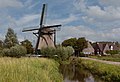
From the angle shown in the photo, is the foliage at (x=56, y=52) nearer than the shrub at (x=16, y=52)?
Yes

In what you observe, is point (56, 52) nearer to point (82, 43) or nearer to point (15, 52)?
point (15, 52)

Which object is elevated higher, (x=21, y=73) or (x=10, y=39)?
(x=10, y=39)

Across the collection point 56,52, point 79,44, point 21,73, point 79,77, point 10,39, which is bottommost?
point 79,77

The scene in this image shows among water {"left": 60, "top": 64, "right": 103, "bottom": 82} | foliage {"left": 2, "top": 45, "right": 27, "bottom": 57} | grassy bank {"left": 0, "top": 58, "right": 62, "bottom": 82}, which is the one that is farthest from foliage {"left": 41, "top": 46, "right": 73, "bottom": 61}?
grassy bank {"left": 0, "top": 58, "right": 62, "bottom": 82}

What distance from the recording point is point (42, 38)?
4953 cm

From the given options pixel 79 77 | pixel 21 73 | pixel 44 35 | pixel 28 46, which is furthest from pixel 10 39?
pixel 21 73

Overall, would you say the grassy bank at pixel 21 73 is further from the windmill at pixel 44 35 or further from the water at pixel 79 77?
the windmill at pixel 44 35

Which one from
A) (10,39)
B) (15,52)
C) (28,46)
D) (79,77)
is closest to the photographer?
(79,77)

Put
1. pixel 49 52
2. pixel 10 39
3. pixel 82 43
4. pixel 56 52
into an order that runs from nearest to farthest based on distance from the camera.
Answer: pixel 49 52 < pixel 56 52 < pixel 10 39 < pixel 82 43

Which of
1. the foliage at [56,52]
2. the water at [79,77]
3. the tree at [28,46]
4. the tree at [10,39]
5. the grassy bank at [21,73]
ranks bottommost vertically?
the water at [79,77]

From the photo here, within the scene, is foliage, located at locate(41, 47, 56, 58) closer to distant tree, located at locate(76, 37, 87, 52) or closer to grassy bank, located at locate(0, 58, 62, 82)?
distant tree, located at locate(76, 37, 87, 52)

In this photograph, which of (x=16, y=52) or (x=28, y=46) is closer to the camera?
(x=16, y=52)

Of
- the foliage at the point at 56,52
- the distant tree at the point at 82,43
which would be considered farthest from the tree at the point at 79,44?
the foliage at the point at 56,52

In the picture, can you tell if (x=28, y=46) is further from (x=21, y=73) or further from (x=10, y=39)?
(x=21, y=73)
